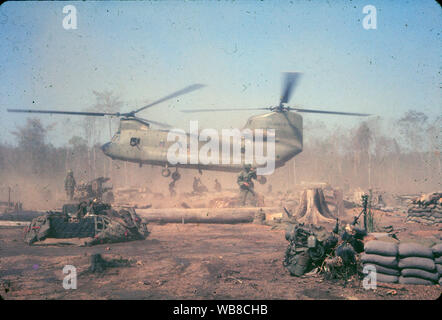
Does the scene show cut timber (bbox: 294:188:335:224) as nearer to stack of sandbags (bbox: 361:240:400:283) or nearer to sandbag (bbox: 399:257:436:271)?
stack of sandbags (bbox: 361:240:400:283)

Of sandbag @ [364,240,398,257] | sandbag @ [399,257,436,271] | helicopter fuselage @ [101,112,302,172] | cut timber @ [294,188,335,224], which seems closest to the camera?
sandbag @ [399,257,436,271]

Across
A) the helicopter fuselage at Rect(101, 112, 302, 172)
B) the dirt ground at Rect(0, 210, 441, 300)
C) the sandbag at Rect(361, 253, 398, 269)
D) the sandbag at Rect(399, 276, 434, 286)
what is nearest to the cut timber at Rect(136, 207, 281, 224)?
the dirt ground at Rect(0, 210, 441, 300)

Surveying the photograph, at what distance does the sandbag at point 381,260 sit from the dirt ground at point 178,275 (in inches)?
14.7

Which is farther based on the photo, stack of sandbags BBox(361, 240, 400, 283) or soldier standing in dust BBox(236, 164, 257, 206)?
soldier standing in dust BBox(236, 164, 257, 206)

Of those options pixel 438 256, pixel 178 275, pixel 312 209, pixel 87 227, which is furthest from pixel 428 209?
pixel 87 227

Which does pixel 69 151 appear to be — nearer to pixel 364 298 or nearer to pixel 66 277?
pixel 66 277

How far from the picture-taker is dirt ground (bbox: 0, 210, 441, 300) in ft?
18.6

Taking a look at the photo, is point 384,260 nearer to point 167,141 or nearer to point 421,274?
point 421,274

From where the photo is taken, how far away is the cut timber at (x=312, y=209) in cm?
1382

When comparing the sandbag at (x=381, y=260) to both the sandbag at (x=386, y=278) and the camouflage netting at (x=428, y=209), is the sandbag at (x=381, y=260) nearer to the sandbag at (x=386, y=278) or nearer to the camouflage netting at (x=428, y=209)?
the sandbag at (x=386, y=278)

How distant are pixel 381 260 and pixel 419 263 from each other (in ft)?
2.07

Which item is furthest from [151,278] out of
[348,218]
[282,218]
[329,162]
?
[329,162]

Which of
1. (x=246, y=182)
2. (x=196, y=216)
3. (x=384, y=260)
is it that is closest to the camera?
(x=384, y=260)

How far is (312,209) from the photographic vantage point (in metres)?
14.0
